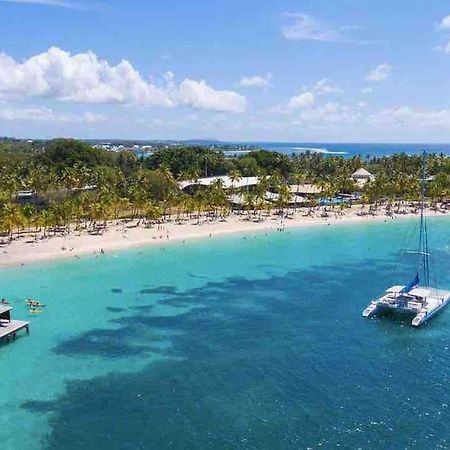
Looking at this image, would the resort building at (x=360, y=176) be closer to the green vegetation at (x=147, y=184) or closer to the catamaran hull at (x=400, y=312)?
the green vegetation at (x=147, y=184)

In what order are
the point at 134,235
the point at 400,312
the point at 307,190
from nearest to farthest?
1. the point at 400,312
2. the point at 134,235
3. the point at 307,190

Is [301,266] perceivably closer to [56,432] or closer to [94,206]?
[94,206]

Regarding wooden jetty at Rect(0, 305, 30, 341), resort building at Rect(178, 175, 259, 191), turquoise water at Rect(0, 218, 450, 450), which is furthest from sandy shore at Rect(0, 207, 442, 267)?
wooden jetty at Rect(0, 305, 30, 341)

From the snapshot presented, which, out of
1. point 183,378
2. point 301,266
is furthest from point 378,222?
point 183,378

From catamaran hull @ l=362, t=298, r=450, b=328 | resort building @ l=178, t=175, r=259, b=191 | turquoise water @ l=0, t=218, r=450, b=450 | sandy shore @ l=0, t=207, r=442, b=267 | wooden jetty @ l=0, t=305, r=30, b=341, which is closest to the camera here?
turquoise water @ l=0, t=218, r=450, b=450

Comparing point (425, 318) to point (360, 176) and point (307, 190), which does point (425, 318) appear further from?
point (360, 176)

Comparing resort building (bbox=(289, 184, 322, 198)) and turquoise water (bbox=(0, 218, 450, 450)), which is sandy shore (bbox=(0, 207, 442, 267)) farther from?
resort building (bbox=(289, 184, 322, 198))

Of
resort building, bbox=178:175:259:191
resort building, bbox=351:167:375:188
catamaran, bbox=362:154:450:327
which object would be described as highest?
resort building, bbox=351:167:375:188

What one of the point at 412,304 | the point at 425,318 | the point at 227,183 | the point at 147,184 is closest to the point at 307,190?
the point at 227,183
